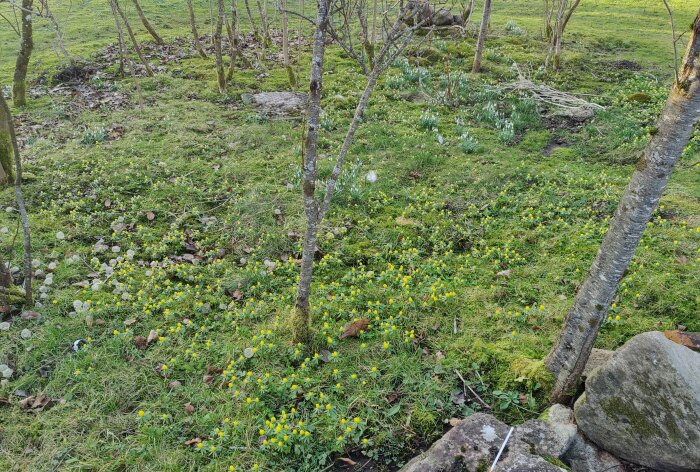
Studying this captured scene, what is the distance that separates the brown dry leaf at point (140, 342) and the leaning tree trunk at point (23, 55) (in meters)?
6.97

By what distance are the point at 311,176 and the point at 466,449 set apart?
223cm

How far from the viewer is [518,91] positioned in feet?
33.3

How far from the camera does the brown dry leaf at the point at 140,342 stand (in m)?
4.35

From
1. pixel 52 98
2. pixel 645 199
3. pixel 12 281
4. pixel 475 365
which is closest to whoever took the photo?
pixel 645 199

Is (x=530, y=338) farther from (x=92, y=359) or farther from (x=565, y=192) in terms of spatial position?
(x=92, y=359)

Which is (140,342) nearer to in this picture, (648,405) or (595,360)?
(595,360)

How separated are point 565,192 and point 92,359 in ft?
19.8

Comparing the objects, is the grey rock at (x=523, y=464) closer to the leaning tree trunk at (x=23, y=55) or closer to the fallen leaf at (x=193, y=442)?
the fallen leaf at (x=193, y=442)

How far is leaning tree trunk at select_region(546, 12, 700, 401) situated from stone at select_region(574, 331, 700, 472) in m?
0.24

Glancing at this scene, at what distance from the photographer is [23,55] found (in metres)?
9.11

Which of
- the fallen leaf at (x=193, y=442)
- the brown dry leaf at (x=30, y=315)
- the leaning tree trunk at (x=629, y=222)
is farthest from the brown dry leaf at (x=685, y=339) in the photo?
the brown dry leaf at (x=30, y=315)

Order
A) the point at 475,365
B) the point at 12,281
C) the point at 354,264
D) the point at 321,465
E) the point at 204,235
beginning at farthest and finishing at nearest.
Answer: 1. the point at 204,235
2. the point at 354,264
3. the point at 12,281
4. the point at 475,365
5. the point at 321,465

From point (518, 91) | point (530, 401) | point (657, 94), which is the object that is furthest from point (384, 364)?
point (657, 94)

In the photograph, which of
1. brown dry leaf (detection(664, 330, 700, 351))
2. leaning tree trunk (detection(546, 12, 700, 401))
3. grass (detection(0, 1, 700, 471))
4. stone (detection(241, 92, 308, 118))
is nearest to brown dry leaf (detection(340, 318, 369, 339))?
grass (detection(0, 1, 700, 471))
